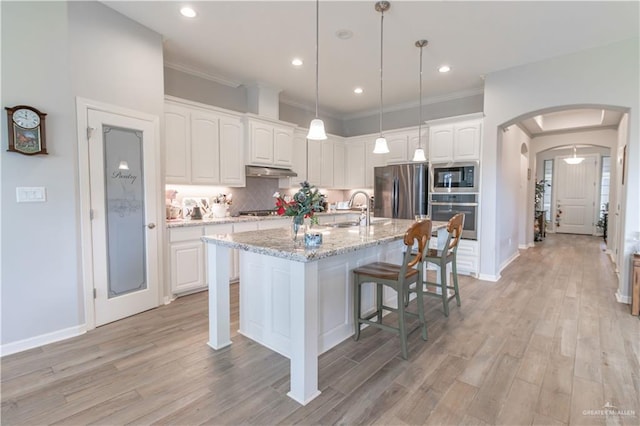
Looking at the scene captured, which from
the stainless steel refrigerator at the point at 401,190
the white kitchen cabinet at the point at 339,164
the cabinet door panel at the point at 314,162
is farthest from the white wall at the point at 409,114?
the cabinet door panel at the point at 314,162

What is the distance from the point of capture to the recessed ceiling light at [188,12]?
9.52 feet

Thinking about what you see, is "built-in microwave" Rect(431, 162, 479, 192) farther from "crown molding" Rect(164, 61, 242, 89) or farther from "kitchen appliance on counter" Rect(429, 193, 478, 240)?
"crown molding" Rect(164, 61, 242, 89)

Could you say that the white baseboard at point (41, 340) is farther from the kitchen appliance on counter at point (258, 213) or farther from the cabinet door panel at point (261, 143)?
the cabinet door panel at point (261, 143)

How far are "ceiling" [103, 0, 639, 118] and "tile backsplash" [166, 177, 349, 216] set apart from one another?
5.15ft

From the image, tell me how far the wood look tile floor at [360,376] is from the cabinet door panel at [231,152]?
194 cm

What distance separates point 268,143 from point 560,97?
12.7ft

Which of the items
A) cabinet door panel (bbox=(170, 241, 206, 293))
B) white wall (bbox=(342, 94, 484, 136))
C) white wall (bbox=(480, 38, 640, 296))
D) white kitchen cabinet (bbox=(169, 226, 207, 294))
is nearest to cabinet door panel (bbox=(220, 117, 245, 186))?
white kitchen cabinet (bbox=(169, 226, 207, 294))

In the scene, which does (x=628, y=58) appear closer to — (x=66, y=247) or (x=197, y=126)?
(x=197, y=126)

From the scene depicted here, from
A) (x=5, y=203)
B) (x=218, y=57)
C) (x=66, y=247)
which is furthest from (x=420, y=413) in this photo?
(x=218, y=57)

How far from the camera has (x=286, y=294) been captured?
236 cm

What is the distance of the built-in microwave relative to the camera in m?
4.58

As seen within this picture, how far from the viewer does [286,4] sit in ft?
9.30

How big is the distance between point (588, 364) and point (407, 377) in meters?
1.37

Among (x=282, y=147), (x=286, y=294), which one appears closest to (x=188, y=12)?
(x=282, y=147)
